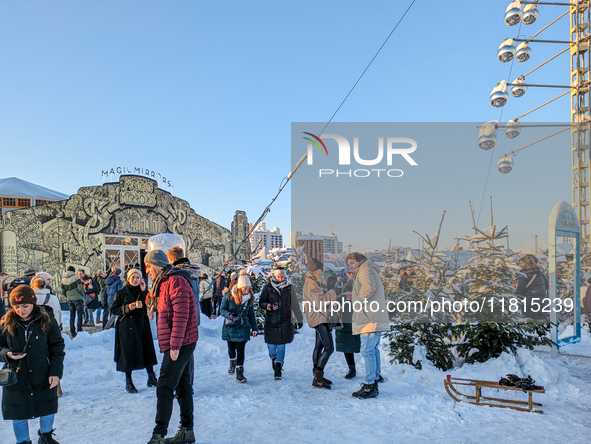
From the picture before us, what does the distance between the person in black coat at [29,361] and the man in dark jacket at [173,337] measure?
2.91ft

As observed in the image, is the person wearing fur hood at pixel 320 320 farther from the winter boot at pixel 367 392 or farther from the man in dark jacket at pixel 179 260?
the man in dark jacket at pixel 179 260

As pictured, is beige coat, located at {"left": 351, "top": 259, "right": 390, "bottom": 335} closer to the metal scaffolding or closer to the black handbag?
the black handbag

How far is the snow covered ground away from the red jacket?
1.06 metres

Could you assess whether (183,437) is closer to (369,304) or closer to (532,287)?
(369,304)

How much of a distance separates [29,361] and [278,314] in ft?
10.1

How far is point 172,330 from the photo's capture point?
11.0 feet

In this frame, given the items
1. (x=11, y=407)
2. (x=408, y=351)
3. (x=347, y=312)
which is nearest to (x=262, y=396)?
(x=347, y=312)

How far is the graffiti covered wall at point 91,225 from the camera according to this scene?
12820mm

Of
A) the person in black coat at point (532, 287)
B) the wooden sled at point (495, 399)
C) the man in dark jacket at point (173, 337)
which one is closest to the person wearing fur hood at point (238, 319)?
the man in dark jacket at point (173, 337)

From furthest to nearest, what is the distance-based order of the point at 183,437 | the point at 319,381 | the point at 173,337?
the point at 319,381 → the point at 183,437 → the point at 173,337

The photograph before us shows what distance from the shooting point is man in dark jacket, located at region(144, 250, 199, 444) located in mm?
3354

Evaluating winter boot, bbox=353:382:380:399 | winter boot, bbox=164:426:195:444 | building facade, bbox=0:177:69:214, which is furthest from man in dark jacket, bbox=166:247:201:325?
building facade, bbox=0:177:69:214

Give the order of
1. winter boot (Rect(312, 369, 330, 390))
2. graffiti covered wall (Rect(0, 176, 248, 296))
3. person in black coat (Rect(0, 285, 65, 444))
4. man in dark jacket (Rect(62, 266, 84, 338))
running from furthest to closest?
graffiti covered wall (Rect(0, 176, 248, 296)) → man in dark jacket (Rect(62, 266, 84, 338)) → winter boot (Rect(312, 369, 330, 390)) → person in black coat (Rect(0, 285, 65, 444))

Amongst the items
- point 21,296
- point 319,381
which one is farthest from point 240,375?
point 21,296
